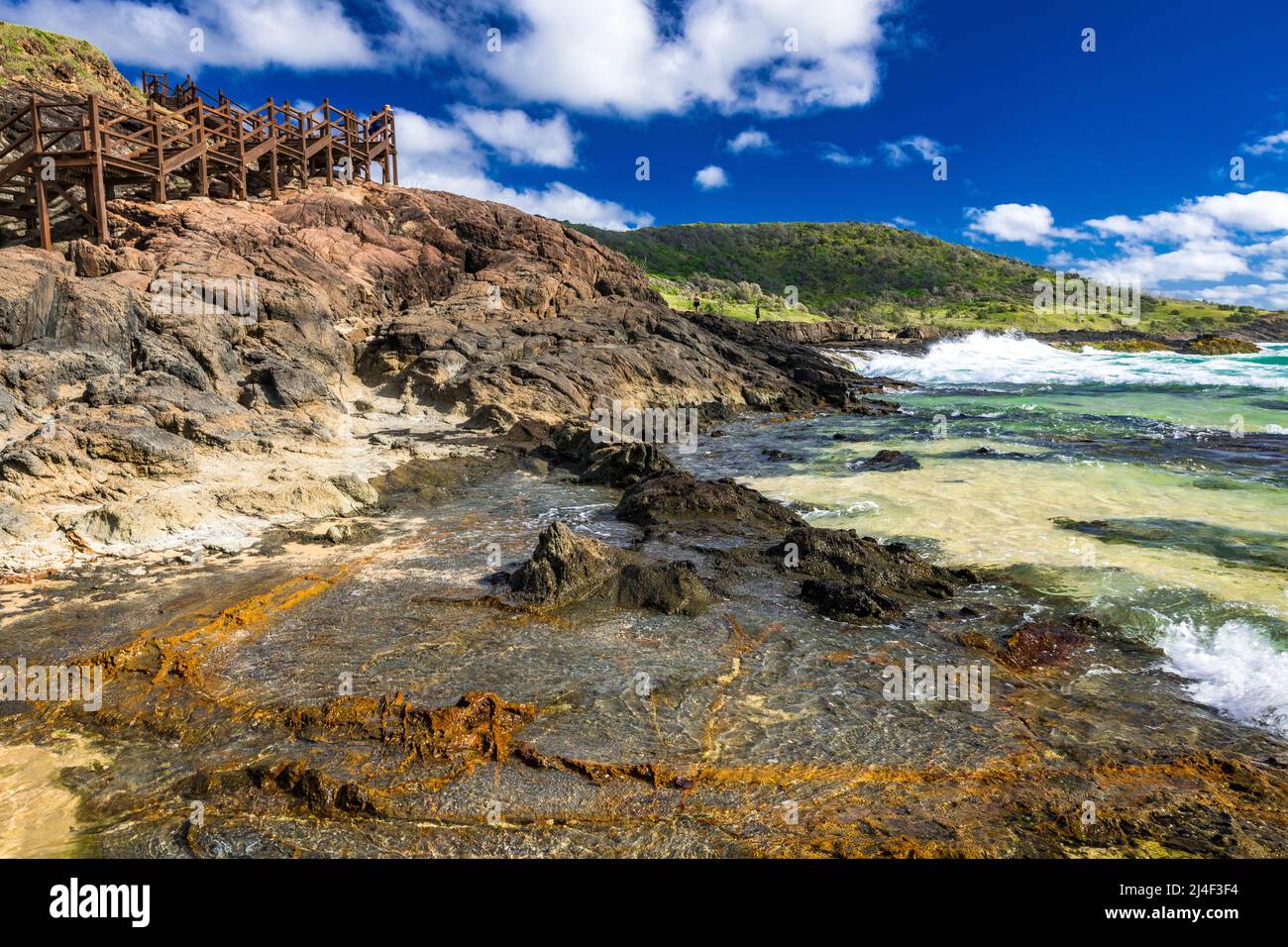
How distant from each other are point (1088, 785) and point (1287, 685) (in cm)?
310

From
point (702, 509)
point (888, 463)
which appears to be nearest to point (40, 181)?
point (702, 509)

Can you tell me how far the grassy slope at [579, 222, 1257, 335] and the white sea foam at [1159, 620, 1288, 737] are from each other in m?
66.4

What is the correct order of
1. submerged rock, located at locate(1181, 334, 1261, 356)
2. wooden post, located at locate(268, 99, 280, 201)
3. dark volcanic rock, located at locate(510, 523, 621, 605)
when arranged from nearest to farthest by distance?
dark volcanic rock, located at locate(510, 523, 621, 605)
wooden post, located at locate(268, 99, 280, 201)
submerged rock, located at locate(1181, 334, 1261, 356)

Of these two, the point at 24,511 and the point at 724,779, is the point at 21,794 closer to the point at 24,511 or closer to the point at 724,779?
the point at 724,779

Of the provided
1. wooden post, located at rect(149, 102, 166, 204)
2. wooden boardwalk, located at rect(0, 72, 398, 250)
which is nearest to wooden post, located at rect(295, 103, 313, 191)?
wooden boardwalk, located at rect(0, 72, 398, 250)

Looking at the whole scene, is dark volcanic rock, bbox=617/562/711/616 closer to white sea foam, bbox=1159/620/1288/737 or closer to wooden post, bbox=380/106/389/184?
white sea foam, bbox=1159/620/1288/737

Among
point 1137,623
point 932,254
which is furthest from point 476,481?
point 932,254

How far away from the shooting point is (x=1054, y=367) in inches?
1994

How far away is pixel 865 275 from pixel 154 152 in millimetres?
94193

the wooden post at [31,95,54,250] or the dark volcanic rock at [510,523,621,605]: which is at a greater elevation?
the wooden post at [31,95,54,250]

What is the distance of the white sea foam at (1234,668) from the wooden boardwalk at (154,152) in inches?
1040

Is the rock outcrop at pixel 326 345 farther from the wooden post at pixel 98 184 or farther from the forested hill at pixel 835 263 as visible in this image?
the forested hill at pixel 835 263

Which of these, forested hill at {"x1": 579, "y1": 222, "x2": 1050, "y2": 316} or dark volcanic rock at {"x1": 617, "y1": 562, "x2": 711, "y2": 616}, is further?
forested hill at {"x1": 579, "y1": 222, "x2": 1050, "y2": 316}

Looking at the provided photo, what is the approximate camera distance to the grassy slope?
8425 cm
